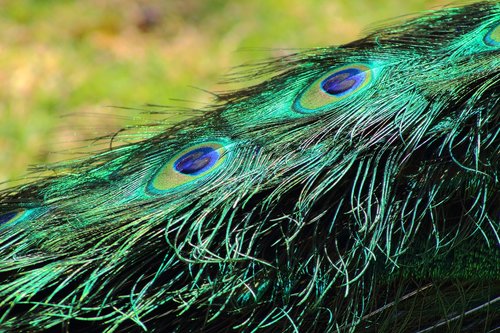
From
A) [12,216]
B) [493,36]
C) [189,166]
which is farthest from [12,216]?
[493,36]

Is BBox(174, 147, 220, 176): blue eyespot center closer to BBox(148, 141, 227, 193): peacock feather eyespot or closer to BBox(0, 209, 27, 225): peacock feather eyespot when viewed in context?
BBox(148, 141, 227, 193): peacock feather eyespot

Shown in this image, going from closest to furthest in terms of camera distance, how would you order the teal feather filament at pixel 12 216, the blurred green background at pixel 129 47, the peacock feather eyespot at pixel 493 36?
the teal feather filament at pixel 12 216 < the peacock feather eyespot at pixel 493 36 < the blurred green background at pixel 129 47

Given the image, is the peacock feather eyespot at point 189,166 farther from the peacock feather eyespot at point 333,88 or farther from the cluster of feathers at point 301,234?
the peacock feather eyespot at point 333,88

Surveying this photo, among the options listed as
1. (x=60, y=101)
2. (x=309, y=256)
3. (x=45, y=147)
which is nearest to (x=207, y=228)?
(x=309, y=256)

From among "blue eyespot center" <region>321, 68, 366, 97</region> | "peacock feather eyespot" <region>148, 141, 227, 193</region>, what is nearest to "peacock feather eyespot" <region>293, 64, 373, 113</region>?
"blue eyespot center" <region>321, 68, 366, 97</region>

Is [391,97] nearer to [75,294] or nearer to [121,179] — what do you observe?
[121,179]

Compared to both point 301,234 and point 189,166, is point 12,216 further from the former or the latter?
point 301,234

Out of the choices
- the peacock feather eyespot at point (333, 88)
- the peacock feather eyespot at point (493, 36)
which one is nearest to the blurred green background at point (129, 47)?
the peacock feather eyespot at point (333, 88)
